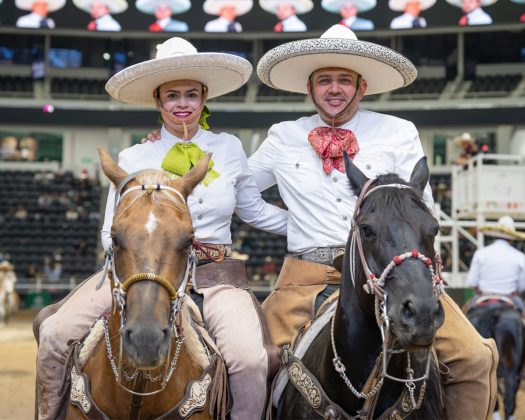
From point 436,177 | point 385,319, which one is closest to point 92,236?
point 436,177

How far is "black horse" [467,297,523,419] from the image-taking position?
7.55 m

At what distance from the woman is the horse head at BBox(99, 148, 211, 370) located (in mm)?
480

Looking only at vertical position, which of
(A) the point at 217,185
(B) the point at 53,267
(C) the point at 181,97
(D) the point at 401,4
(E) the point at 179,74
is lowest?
(B) the point at 53,267

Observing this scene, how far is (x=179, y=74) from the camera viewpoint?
147 inches

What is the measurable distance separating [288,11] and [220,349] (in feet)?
75.1

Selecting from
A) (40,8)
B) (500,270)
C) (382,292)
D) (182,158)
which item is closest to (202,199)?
(182,158)

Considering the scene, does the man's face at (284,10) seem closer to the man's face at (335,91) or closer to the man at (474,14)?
the man at (474,14)

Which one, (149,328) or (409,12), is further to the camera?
(409,12)

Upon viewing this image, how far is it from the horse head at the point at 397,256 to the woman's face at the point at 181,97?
1.06 meters

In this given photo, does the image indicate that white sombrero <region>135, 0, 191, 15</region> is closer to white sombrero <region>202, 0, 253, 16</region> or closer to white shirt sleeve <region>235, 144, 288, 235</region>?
white sombrero <region>202, 0, 253, 16</region>

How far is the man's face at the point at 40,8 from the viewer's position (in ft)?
82.7

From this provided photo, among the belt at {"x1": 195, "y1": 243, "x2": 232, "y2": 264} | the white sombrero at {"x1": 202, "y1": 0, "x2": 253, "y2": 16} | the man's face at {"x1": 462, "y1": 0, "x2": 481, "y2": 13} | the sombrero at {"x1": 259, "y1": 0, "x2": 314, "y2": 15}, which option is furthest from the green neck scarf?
the man's face at {"x1": 462, "y1": 0, "x2": 481, "y2": 13}

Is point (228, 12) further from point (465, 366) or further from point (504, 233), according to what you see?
point (465, 366)

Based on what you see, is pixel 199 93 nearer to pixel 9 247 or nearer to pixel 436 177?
pixel 9 247
